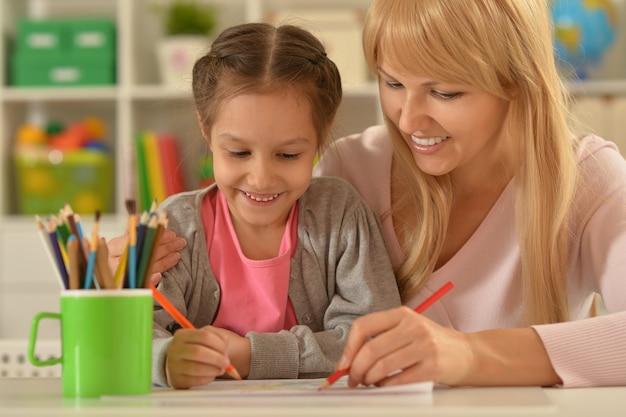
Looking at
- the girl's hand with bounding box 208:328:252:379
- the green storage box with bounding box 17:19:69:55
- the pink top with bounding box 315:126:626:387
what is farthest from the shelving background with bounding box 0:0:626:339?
the girl's hand with bounding box 208:328:252:379

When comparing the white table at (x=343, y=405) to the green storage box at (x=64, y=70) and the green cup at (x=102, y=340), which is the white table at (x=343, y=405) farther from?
the green storage box at (x=64, y=70)

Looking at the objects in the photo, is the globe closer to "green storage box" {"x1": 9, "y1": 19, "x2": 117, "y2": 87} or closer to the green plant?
the green plant

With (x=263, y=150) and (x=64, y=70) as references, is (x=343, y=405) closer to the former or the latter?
(x=263, y=150)

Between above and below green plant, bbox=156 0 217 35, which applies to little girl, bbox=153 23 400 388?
below

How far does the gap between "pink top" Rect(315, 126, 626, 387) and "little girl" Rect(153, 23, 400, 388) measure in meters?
0.13

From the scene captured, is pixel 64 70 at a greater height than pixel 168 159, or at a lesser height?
greater

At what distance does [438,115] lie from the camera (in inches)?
49.6

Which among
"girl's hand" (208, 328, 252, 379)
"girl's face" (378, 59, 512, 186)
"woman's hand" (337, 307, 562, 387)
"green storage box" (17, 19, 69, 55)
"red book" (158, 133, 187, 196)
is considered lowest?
"girl's hand" (208, 328, 252, 379)

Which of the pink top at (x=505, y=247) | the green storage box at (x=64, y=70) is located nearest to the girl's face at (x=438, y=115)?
the pink top at (x=505, y=247)

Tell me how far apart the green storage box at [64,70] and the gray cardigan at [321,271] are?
6.77 feet

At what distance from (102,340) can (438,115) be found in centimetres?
59

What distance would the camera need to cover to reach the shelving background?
3166mm

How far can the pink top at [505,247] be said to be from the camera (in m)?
1.30

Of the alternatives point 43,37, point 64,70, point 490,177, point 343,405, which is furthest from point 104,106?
point 343,405
